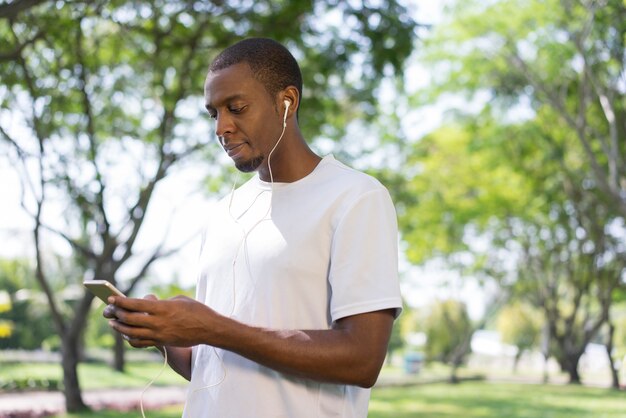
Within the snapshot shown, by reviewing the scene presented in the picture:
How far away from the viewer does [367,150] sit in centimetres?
2041

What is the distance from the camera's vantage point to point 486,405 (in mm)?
16969

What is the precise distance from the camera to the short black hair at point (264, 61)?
2059 millimetres

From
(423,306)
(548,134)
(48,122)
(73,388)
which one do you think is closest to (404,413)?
(73,388)

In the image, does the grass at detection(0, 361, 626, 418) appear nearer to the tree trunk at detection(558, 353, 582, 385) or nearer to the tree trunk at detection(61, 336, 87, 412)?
the tree trunk at detection(61, 336, 87, 412)

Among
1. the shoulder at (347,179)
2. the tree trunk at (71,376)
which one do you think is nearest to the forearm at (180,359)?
the shoulder at (347,179)

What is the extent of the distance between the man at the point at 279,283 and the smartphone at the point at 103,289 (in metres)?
0.04

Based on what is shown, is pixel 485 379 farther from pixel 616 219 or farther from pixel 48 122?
pixel 48 122

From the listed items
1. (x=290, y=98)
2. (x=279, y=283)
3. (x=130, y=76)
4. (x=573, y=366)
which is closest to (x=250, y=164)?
(x=290, y=98)

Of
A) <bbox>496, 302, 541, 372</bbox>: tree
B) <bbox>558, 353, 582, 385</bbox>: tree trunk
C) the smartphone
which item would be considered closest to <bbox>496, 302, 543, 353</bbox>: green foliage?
<bbox>496, 302, 541, 372</bbox>: tree

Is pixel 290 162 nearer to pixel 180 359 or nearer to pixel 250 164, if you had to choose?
pixel 250 164

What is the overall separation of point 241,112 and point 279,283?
16.0 inches

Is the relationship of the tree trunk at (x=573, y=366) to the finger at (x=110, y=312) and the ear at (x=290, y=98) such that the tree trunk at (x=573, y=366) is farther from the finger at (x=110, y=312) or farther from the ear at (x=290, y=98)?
the finger at (x=110, y=312)

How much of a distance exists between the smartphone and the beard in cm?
46

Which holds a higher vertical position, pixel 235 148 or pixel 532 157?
pixel 532 157
